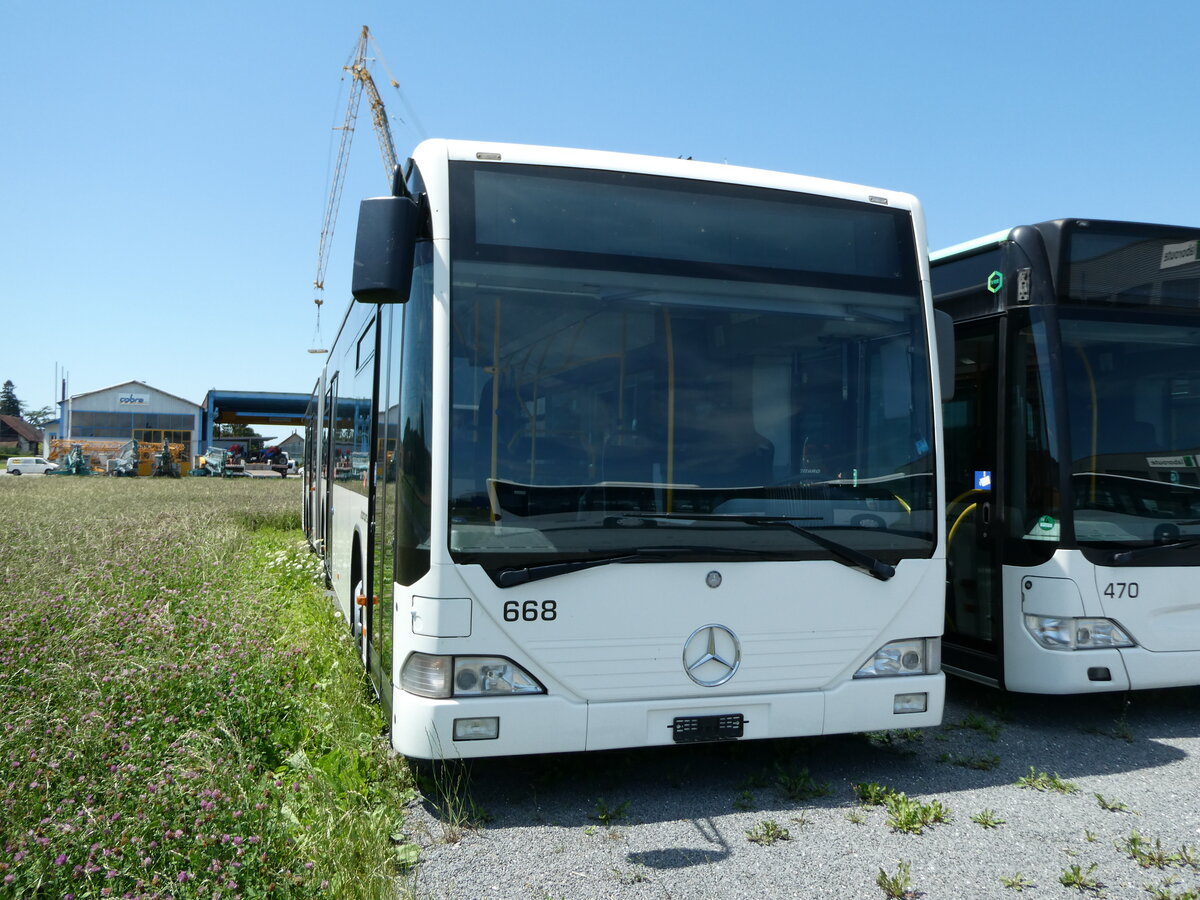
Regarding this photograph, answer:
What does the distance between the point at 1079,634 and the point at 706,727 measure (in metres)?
2.53

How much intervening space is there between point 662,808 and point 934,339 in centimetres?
259

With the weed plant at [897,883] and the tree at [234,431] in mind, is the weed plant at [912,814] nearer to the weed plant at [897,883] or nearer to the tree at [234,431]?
the weed plant at [897,883]

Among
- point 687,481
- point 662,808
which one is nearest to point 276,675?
point 662,808

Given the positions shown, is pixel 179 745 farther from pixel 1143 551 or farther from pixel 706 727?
pixel 1143 551

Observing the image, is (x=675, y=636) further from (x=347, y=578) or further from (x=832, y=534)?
(x=347, y=578)

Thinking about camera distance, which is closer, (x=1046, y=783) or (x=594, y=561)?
(x=594, y=561)

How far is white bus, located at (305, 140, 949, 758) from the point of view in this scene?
411 centimetres

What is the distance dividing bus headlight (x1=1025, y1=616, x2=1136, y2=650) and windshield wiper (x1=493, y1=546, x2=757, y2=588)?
2.25m

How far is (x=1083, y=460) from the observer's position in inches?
223

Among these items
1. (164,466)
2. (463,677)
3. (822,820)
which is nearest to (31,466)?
(164,466)

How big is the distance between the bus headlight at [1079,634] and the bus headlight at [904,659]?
1.18m

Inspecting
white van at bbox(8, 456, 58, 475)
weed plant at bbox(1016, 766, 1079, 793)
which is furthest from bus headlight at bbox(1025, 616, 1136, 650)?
white van at bbox(8, 456, 58, 475)

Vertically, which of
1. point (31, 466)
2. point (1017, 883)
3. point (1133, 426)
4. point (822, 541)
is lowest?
point (1017, 883)

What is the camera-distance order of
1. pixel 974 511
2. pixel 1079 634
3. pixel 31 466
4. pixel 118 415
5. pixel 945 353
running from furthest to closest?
pixel 118 415
pixel 31 466
pixel 974 511
pixel 1079 634
pixel 945 353
